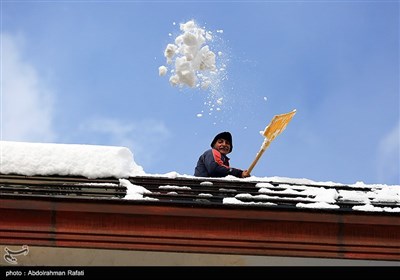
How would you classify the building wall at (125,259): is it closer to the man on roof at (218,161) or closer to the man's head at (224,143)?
the man on roof at (218,161)

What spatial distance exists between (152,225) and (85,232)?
0.61 meters

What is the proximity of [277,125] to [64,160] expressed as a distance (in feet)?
11.1

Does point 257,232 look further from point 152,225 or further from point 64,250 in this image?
point 64,250

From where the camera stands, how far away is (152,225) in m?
6.25

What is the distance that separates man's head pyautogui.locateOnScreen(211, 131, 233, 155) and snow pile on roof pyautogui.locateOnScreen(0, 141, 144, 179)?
2380mm

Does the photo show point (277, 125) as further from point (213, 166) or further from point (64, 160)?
point (64, 160)

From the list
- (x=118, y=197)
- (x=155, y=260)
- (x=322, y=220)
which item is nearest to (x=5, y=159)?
(x=118, y=197)

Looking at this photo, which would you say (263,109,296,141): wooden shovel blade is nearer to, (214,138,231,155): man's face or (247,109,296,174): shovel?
(247,109,296,174): shovel

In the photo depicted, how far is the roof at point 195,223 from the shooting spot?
617 centimetres

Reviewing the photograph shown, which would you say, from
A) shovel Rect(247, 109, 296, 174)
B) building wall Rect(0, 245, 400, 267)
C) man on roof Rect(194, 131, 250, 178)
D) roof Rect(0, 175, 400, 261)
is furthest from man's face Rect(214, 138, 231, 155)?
building wall Rect(0, 245, 400, 267)

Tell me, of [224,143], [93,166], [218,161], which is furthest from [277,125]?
[93,166]

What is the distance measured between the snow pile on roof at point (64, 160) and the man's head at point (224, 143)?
2.38 metres

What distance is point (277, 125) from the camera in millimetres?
9391

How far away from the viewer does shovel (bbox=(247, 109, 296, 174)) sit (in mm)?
9273
